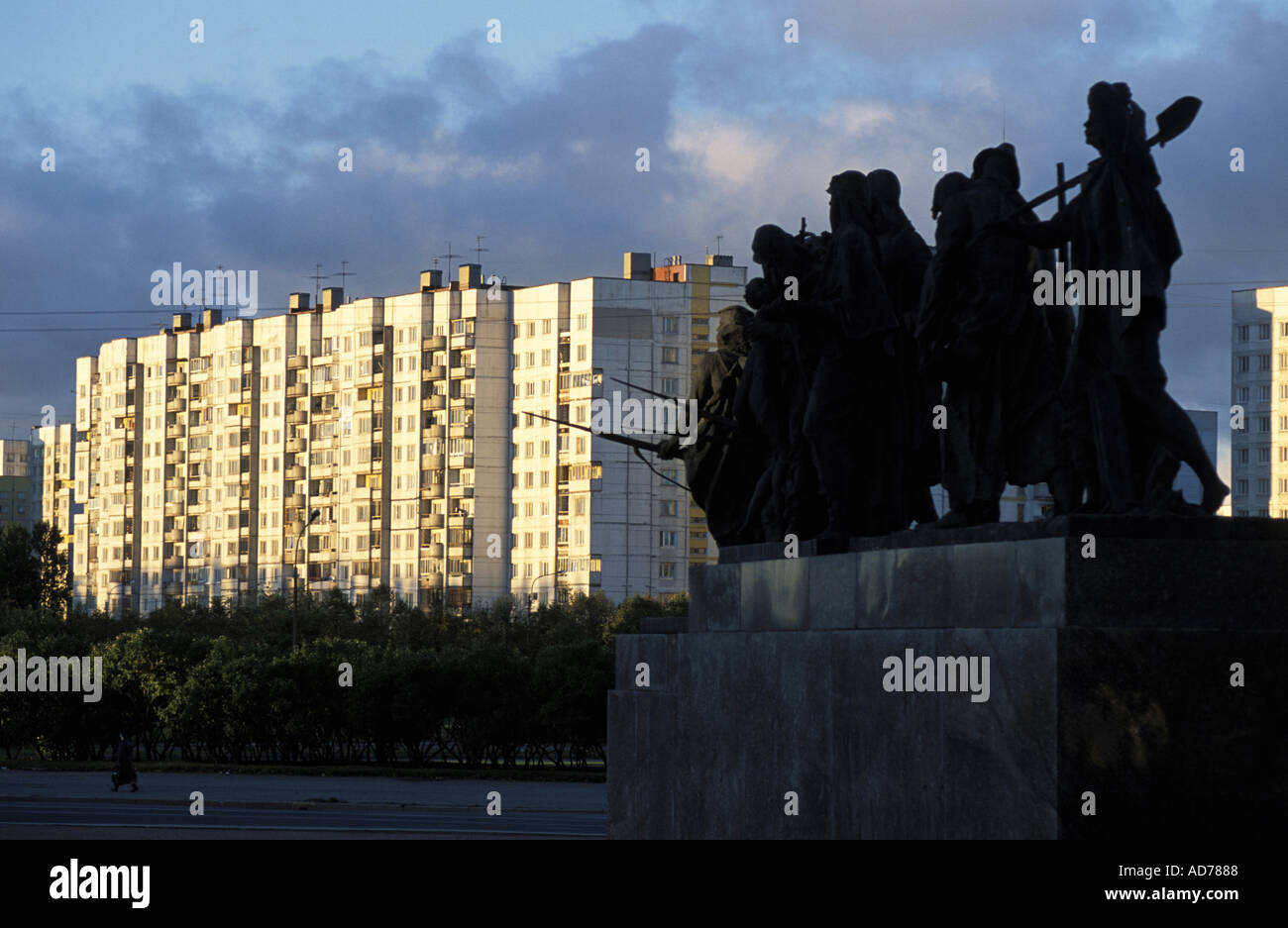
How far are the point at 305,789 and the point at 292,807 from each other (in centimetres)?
626

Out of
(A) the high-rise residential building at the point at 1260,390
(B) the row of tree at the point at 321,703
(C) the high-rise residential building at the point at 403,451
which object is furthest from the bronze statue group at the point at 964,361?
(A) the high-rise residential building at the point at 1260,390

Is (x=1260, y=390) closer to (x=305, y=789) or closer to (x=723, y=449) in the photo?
(x=305, y=789)

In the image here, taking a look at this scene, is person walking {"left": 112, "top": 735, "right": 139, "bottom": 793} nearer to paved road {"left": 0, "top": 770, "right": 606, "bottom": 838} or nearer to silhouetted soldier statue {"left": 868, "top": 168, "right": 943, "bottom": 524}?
paved road {"left": 0, "top": 770, "right": 606, "bottom": 838}

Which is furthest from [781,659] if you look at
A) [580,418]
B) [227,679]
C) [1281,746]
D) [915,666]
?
[580,418]

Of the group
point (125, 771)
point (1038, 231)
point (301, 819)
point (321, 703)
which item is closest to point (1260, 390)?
point (321, 703)

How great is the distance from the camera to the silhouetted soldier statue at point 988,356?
40.3ft

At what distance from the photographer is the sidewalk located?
31.6 m

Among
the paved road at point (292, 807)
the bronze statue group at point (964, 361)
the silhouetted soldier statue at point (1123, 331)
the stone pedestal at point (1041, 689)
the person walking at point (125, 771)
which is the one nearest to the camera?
the stone pedestal at point (1041, 689)

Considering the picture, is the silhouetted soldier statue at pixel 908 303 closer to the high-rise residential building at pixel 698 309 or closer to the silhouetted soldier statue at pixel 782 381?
the silhouetted soldier statue at pixel 782 381

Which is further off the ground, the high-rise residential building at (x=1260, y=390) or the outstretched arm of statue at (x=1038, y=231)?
the high-rise residential building at (x=1260, y=390)

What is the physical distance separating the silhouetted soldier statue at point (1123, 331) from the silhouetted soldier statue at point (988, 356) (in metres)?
0.88

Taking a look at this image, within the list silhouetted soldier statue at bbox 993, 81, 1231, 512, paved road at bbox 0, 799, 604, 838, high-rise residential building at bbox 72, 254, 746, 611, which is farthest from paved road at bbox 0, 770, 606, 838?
high-rise residential building at bbox 72, 254, 746, 611

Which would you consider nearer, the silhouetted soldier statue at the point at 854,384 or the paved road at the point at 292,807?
the silhouetted soldier statue at the point at 854,384
